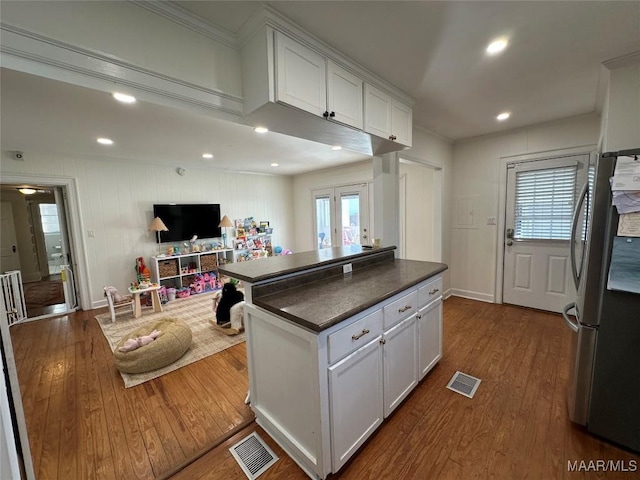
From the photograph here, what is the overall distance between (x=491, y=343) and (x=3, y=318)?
3534 millimetres

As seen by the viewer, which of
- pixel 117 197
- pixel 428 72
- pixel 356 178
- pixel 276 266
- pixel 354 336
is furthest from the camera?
pixel 356 178

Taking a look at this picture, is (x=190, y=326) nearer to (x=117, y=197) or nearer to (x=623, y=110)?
(x=117, y=197)

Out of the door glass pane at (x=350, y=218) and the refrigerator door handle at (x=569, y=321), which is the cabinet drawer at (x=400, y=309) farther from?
the door glass pane at (x=350, y=218)

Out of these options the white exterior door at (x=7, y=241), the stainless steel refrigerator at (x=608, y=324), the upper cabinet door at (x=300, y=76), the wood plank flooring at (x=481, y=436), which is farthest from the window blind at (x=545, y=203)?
the white exterior door at (x=7, y=241)

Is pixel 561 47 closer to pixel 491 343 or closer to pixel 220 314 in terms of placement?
pixel 491 343

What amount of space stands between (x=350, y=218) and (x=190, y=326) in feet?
11.9

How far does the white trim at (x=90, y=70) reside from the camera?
112 cm

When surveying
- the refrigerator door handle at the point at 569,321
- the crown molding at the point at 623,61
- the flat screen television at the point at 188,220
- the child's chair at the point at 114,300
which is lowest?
the child's chair at the point at 114,300

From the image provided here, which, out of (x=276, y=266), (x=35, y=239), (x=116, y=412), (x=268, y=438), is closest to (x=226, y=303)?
(x=116, y=412)

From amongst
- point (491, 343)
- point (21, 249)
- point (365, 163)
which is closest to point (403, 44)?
point (491, 343)

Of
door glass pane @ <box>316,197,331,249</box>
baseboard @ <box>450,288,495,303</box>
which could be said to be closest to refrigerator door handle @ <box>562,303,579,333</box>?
baseboard @ <box>450,288,495,303</box>

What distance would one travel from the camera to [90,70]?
4.15ft

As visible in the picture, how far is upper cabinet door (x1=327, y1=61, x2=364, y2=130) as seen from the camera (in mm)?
1815

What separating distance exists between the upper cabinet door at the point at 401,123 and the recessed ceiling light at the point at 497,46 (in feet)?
2.44
